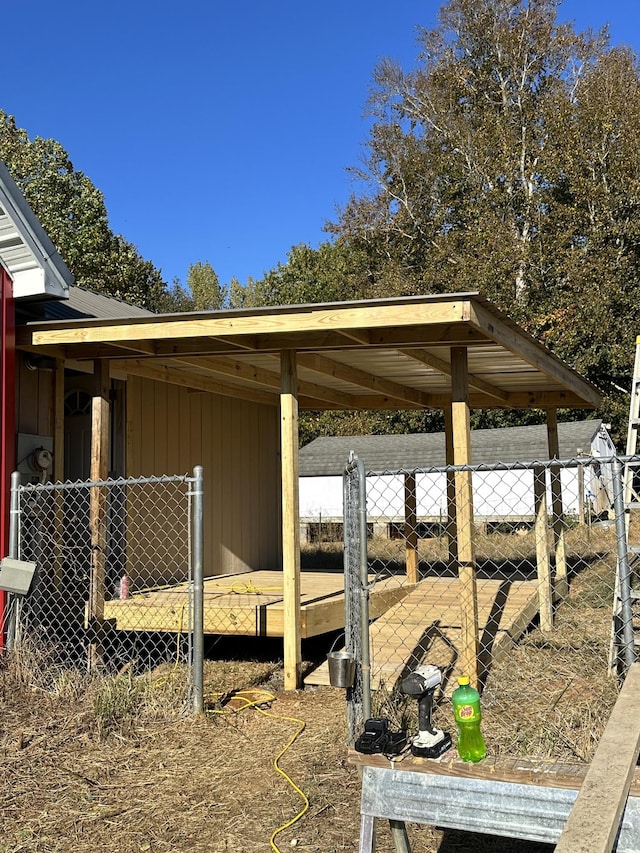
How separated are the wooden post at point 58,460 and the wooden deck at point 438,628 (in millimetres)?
2588

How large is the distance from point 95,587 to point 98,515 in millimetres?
644

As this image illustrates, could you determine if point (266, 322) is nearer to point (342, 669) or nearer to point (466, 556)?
point (466, 556)

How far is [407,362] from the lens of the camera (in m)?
7.96

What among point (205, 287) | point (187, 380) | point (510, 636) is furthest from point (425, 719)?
point (205, 287)

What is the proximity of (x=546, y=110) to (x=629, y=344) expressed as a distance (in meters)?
8.29

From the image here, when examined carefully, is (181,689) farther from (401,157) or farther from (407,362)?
(401,157)

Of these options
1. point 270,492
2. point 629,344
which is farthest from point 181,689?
point 629,344

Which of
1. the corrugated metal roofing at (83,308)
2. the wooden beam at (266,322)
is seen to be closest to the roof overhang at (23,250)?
the wooden beam at (266,322)

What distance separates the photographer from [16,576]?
597 cm

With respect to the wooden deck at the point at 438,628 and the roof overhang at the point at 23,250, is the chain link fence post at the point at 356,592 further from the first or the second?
the roof overhang at the point at 23,250

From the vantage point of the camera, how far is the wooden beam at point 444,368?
7.17 meters

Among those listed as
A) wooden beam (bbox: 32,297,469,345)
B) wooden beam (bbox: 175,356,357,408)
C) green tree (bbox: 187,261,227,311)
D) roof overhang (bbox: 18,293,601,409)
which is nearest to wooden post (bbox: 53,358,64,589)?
roof overhang (bbox: 18,293,601,409)

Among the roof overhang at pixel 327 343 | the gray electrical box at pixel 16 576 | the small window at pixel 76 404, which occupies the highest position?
the roof overhang at pixel 327 343

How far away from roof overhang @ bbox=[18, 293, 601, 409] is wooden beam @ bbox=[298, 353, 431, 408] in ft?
0.04
